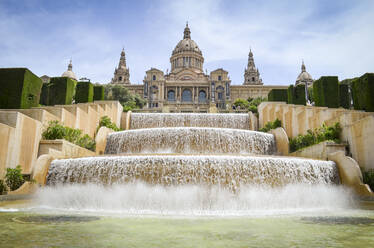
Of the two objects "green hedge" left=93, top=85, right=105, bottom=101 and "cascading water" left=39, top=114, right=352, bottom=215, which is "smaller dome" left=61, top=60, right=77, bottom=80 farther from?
"cascading water" left=39, top=114, right=352, bottom=215

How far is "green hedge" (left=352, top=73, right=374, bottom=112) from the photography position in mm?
13391

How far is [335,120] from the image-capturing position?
1199cm

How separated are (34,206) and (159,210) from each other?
3209 millimetres

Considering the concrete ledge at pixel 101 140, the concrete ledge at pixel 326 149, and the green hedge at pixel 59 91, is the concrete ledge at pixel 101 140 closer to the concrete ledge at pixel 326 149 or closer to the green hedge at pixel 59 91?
the green hedge at pixel 59 91

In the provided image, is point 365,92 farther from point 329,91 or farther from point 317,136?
point 329,91

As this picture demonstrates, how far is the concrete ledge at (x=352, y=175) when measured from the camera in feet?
27.2

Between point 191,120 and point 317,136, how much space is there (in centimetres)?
858

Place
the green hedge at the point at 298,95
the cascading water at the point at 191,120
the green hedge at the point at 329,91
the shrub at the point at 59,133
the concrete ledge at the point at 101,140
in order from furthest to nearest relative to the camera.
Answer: the green hedge at the point at 298,95
the cascading water at the point at 191,120
the green hedge at the point at 329,91
the concrete ledge at the point at 101,140
the shrub at the point at 59,133

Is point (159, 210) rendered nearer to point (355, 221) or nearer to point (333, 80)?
point (355, 221)

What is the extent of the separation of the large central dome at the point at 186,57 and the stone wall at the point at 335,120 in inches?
2540

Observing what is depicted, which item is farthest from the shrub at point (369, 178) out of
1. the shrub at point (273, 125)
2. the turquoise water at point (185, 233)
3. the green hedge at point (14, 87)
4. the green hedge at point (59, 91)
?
the green hedge at point (59, 91)

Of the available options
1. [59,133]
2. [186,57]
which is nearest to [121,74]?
A: [186,57]

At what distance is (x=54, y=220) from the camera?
4.98 m

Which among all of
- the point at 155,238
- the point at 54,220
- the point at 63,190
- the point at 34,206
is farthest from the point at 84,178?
the point at 155,238
